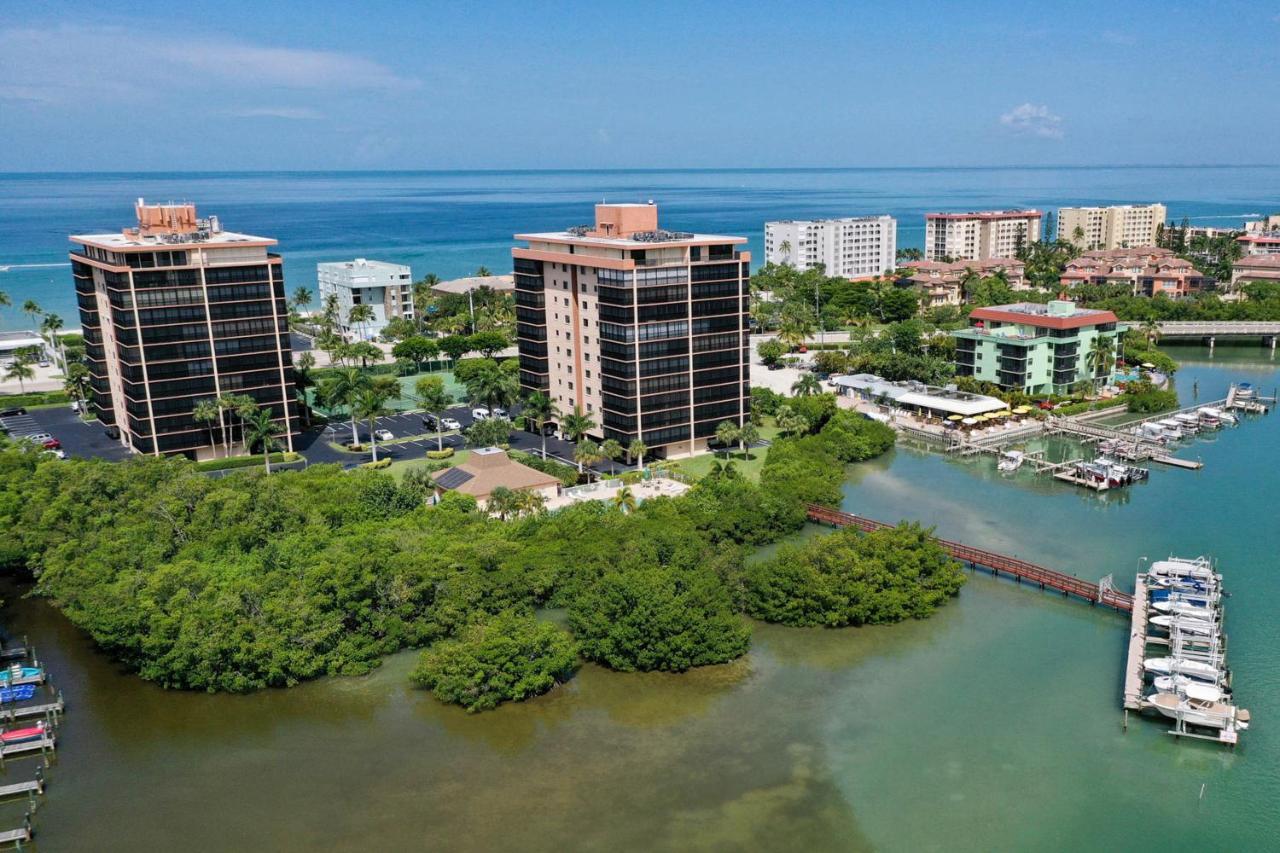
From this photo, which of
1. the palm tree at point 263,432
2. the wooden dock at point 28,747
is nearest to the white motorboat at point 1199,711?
the wooden dock at point 28,747

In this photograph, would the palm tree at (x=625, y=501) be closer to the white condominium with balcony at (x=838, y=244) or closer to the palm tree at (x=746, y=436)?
the palm tree at (x=746, y=436)

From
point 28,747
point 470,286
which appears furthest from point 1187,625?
point 470,286

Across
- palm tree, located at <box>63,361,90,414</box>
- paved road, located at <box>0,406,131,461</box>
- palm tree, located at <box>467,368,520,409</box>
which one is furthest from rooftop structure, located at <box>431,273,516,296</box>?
palm tree, located at <box>467,368,520,409</box>

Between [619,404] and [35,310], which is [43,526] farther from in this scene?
[35,310]

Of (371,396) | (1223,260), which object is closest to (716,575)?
(371,396)

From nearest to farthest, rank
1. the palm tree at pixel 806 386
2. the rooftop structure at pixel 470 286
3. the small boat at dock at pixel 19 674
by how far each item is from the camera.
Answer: the small boat at dock at pixel 19 674 < the palm tree at pixel 806 386 < the rooftop structure at pixel 470 286

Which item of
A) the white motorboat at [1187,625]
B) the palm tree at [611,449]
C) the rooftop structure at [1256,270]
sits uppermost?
the rooftop structure at [1256,270]

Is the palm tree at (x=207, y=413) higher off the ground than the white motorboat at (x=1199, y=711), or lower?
higher
